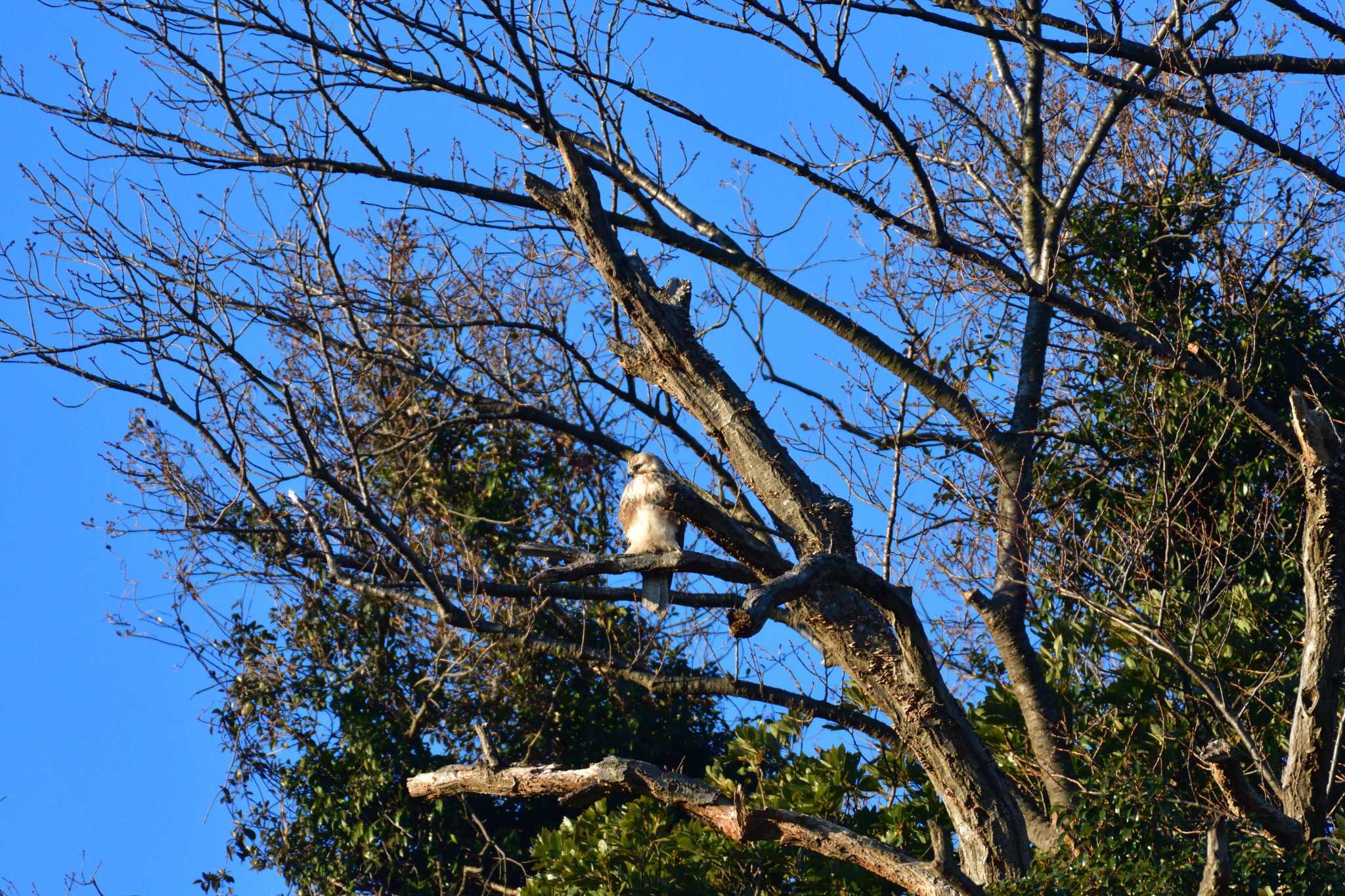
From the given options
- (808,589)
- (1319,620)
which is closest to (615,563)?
(808,589)

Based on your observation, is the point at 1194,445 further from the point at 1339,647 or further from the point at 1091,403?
the point at 1339,647

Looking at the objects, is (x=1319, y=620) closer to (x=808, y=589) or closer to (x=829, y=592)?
(x=829, y=592)

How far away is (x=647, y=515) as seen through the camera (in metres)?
5.41

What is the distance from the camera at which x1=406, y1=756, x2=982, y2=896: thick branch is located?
4539mm

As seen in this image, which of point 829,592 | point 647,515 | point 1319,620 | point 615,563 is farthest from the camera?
point 647,515

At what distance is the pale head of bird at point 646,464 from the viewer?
541 centimetres

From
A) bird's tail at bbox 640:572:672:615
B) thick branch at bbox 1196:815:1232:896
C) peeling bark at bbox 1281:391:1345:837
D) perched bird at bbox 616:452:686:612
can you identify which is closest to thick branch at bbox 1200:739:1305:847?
thick branch at bbox 1196:815:1232:896

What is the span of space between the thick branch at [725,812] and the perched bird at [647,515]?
82cm

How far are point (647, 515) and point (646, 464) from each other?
0.70 ft

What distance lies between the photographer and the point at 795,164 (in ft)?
21.5

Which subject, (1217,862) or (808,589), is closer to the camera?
(1217,862)

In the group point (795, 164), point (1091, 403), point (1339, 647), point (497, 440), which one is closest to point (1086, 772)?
point (1339, 647)

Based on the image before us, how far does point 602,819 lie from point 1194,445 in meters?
3.84

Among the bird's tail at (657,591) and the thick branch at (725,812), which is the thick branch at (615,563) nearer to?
the bird's tail at (657,591)
